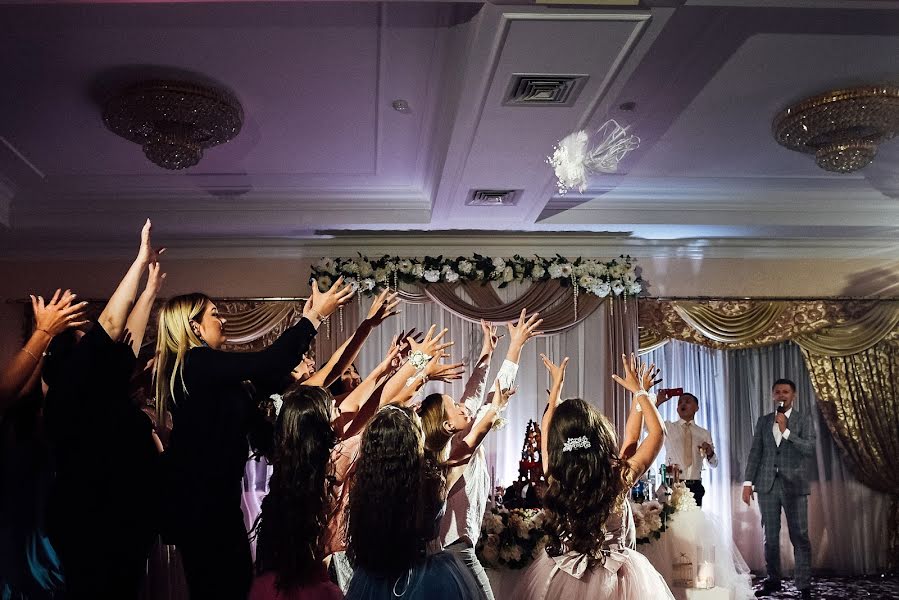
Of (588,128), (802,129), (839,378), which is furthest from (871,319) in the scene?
(588,128)

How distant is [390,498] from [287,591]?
1.56 ft

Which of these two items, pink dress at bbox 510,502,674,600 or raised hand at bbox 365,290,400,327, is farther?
raised hand at bbox 365,290,400,327

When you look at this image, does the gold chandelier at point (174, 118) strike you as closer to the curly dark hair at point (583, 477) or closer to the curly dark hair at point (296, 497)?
the curly dark hair at point (296, 497)

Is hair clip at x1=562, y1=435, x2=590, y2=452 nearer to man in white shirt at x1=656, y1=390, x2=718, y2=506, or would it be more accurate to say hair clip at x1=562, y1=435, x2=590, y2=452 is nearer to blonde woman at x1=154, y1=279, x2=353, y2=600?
blonde woman at x1=154, y1=279, x2=353, y2=600

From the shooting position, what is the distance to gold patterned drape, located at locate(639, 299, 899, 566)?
24.9 feet

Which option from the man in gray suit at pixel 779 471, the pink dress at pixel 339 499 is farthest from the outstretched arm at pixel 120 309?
the man in gray suit at pixel 779 471

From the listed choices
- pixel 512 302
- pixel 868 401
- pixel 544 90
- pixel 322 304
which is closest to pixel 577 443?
pixel 322 304

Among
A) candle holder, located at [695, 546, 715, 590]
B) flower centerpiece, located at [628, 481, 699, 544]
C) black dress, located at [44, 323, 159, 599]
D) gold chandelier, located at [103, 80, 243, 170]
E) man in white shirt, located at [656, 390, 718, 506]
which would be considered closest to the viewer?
black dress, located at [44, 323, 159, 599]

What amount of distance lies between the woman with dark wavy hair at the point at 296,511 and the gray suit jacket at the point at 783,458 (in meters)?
5.75

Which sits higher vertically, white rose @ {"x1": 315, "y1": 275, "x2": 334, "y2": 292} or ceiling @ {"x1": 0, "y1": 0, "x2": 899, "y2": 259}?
ceiling @ {"x1": 0, "y1": 0, "x2": 899, "y2": 259}

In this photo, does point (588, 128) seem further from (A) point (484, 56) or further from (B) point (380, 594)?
(B) point (380, 594)

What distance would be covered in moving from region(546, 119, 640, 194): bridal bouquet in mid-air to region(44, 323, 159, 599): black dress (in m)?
3.21

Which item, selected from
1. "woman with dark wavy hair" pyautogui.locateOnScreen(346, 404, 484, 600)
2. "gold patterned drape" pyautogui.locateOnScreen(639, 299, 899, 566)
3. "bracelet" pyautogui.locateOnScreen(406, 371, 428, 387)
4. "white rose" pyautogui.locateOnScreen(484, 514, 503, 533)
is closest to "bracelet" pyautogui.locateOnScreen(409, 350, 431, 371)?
"bracelet" pyautogui.locateOnScreen(406, 371, 428, 387)

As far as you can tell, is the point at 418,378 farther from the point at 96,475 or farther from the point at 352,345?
the point at 96,475
